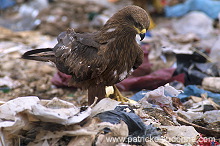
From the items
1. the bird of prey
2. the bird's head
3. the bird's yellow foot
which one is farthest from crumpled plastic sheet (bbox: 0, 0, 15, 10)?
the bird's head

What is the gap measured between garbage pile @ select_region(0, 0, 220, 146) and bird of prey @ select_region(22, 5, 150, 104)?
274mm

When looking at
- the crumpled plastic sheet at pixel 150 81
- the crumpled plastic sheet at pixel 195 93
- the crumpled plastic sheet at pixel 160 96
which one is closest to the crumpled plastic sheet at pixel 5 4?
the crumpled plastic sheet at pixel 150 81

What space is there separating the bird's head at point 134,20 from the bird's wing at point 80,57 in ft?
0.95

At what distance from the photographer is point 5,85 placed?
14.5 ft

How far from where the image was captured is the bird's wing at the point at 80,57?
2.87 m

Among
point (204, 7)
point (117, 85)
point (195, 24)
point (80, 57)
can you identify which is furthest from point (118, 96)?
point (204, 7)

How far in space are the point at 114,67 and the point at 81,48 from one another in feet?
1.17

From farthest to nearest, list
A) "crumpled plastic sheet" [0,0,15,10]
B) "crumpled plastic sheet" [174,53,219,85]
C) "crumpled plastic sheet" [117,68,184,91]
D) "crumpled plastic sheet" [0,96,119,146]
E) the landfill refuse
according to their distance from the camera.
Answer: "crumpled plastic sheet" [0,0,15,10], the landfill refuse, "crumpled plastic sheet" [174,53,219,85], "crumpled plastic sheet" [117,68,184,91], "crumpled plastic sheet" [0,96,119,146]

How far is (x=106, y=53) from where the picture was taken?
9.42ft

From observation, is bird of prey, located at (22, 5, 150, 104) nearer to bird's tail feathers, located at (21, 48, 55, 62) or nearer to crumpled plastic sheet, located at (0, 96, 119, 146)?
bird's tail feathers, located at (21, 48, 55, 62)

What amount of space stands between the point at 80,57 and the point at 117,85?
4.14ft

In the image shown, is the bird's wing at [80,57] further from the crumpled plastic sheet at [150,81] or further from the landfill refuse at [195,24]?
the landfill refuse at [195,24]

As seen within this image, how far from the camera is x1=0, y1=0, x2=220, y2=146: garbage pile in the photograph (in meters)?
2.28

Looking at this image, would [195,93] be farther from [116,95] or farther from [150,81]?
[116,95]
